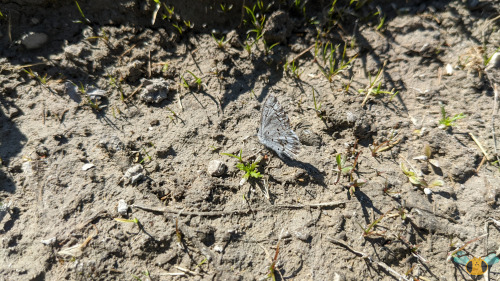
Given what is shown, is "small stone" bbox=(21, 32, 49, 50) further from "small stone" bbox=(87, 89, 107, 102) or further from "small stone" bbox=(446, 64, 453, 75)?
"small stone" bbox=(446, 64, 453, 75)

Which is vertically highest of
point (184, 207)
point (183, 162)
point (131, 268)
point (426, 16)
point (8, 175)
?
point (426, 16)

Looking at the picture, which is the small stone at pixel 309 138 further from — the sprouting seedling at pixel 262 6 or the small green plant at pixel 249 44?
the sprouting seedling at pixel 262 6

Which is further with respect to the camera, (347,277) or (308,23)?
(308,23)

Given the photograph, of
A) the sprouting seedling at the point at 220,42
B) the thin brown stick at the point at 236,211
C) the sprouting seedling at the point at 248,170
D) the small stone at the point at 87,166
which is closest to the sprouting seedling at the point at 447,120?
the thin brown stick at the point at 236,211

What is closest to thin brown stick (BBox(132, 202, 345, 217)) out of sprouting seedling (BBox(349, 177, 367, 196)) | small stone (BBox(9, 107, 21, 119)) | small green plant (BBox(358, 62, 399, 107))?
sprouting seedling (BBox(349, 177, 367, 196))

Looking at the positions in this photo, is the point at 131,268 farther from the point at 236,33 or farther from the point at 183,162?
the point at 236,33

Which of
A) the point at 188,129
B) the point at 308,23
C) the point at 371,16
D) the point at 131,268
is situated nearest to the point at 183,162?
the point at 188,129
